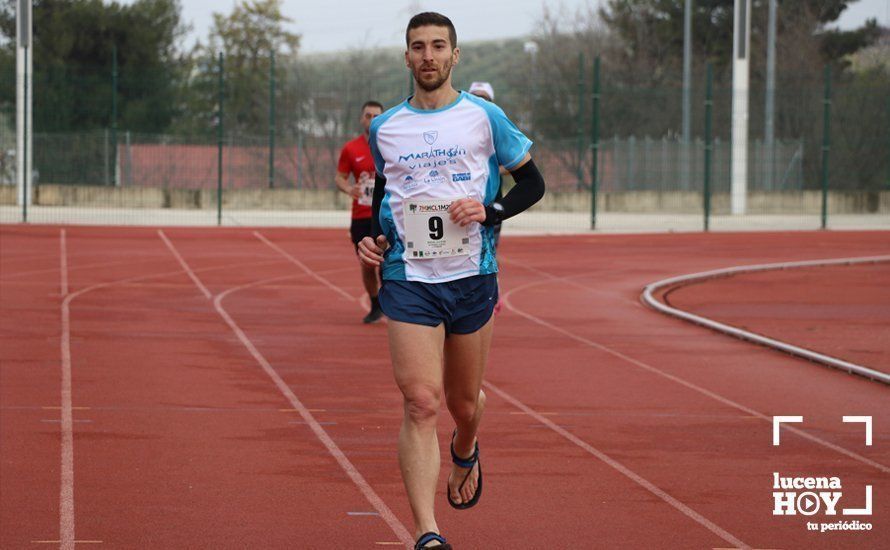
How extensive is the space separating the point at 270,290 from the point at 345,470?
983cm

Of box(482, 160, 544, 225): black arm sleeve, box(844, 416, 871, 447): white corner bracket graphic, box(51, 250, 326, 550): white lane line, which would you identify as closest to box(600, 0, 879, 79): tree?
box(51, 250, 326, 550): white lane line

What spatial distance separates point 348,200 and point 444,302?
28937 mm

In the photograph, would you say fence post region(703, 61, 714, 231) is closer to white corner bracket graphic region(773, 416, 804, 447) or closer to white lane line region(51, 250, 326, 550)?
white lane line region(51, 250, 326, 550)

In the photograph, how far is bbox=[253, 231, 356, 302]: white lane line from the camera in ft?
54.9

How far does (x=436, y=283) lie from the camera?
5625 mm

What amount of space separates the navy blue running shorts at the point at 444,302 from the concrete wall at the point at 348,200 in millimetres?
26936

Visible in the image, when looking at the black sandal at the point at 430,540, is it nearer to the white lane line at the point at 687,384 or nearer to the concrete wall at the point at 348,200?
the white lane line at the point at 687,384

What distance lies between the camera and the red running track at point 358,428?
6172 millimetres

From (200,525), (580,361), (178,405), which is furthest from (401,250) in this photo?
(580,361)

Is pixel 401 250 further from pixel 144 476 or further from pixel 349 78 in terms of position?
pixel 349 78

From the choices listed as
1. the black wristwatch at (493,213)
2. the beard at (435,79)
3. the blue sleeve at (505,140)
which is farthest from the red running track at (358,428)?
the beard at (435,79)

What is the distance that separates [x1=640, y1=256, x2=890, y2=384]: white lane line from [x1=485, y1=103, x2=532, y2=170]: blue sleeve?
17.4 feet

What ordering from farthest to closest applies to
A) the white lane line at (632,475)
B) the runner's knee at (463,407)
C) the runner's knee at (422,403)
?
1. the white lane line at (632,475)
2. the runner's knee at (463,407)
3. the runner's knee at (422,403)

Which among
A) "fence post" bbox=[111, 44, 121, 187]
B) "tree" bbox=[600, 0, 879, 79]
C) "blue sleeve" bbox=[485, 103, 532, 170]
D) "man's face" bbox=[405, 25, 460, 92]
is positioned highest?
"tree" bbox=[600, 0, 879, 79]
